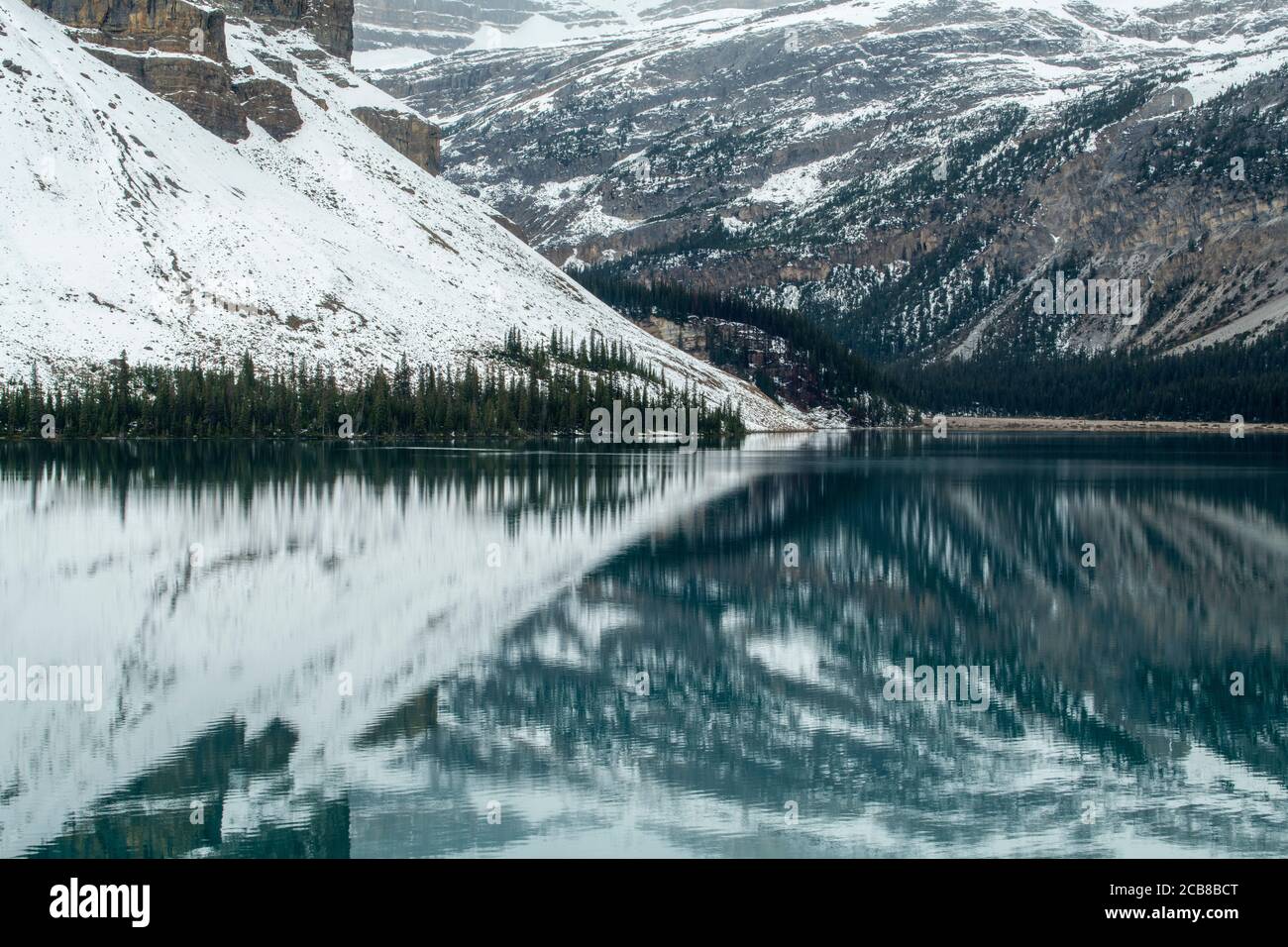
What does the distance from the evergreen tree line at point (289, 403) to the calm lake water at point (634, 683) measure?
85929 mm

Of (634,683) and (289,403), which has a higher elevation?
(289,403)

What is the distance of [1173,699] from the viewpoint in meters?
30.6

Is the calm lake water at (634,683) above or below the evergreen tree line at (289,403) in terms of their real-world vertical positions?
below

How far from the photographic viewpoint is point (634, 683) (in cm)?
3158

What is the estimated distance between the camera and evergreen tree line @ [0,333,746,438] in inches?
5851

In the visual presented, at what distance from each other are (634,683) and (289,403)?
454 feet

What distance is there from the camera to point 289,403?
535 feet

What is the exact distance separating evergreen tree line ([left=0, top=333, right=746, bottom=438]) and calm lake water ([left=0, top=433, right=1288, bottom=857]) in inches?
3383

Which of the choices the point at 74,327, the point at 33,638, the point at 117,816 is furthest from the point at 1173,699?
the point at 74,327

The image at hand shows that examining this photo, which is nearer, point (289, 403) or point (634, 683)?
point (634, 683)

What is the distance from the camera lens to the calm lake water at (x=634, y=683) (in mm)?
21984

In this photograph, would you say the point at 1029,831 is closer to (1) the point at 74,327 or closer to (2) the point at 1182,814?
(2) the point at 1182,814

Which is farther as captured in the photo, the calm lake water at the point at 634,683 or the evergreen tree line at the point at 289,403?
the evergreen tree line at the point at 289,403
